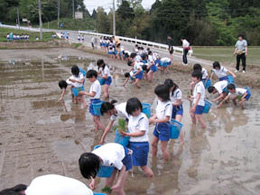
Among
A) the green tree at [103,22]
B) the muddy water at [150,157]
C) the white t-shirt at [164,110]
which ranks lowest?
the muddy water at [150,157]

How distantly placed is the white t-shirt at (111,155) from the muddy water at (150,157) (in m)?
1.07

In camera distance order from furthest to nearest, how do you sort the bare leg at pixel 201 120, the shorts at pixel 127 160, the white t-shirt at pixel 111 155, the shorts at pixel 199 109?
the bare leg at pixel 201 120, the shorts at pixel 199 109, the shorts at pixel 127 160, the white t-shirt at pixel 111 155

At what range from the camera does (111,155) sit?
3377 millimetres

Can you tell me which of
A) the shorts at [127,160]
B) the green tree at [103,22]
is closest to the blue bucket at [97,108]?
the shorts at [127,160]

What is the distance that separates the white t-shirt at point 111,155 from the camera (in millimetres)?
3332

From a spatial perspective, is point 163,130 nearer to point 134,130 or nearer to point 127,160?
point 134,130

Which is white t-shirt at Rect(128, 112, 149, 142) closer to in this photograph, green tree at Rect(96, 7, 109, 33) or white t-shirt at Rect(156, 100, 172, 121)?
white t-shirt at Rect(156, 100, 172, 121)

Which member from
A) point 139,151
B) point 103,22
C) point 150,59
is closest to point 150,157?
point 139,151

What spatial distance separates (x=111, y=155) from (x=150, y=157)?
224cm

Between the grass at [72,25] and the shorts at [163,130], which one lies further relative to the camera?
the grass at [72,25]

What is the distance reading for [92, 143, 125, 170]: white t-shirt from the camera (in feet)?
10.9

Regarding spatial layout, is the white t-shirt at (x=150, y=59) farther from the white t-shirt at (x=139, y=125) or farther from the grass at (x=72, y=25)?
the grass at (x=72, y=25)

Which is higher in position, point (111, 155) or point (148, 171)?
point (111, 155)

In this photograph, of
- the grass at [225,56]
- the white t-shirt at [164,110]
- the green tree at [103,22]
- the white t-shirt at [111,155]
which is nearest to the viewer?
the white t-shirt at [111,155]
